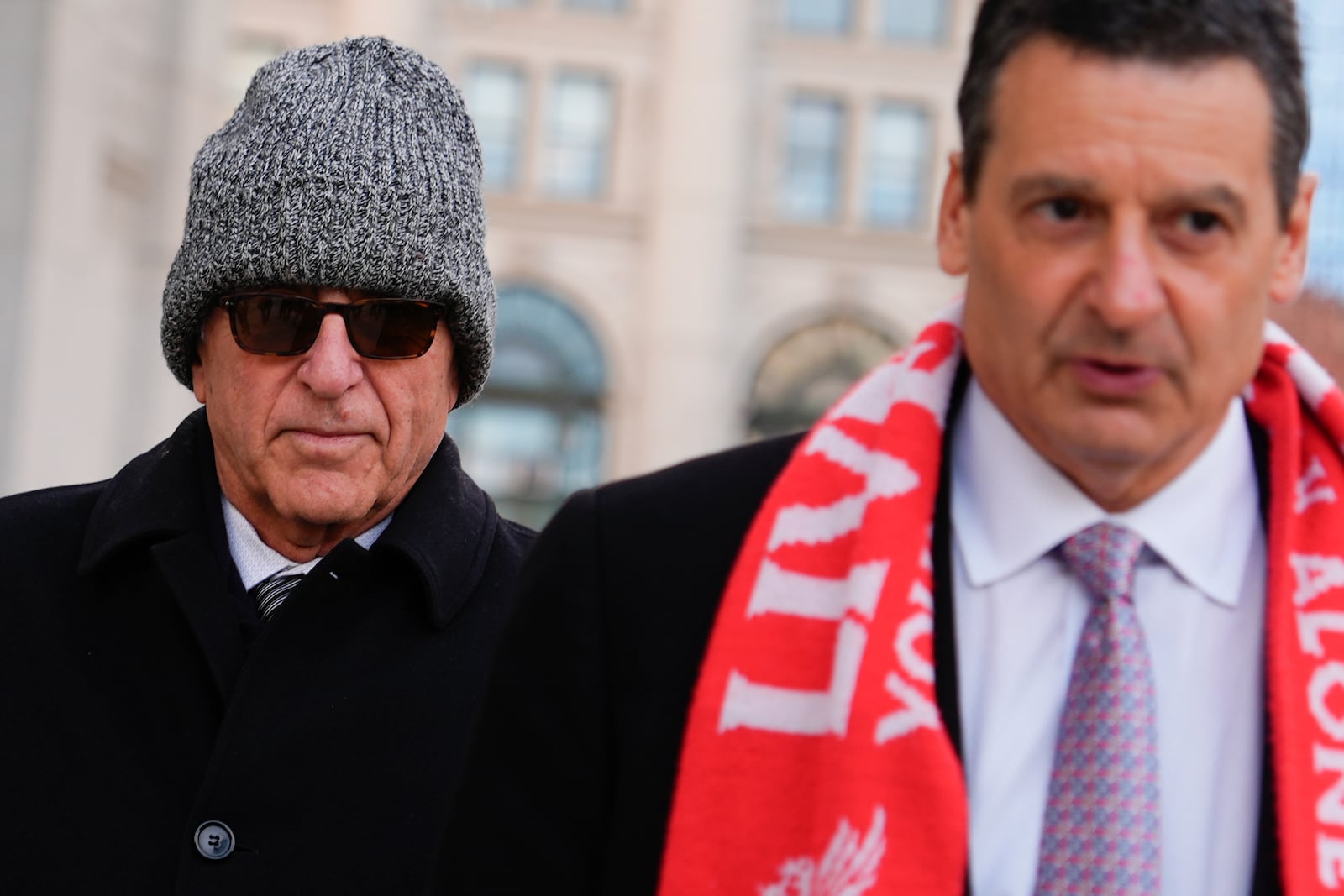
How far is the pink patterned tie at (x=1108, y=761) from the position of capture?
2.01m

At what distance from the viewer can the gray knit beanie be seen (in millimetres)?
3117

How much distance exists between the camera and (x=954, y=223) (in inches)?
89.2

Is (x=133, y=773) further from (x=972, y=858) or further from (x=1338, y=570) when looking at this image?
(x=1338, y=570)

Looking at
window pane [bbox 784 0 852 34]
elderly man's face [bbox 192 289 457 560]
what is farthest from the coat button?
window pane [bbox 784 0 852 34]

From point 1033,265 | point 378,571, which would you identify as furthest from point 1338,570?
point 378,571

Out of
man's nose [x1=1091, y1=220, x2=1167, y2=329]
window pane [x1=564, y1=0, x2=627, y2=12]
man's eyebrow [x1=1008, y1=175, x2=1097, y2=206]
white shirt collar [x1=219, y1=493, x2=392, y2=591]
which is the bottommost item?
white shirt collar [x1=219, y1=493, x2=392, y2=591]

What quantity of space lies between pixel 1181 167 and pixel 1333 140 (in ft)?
147

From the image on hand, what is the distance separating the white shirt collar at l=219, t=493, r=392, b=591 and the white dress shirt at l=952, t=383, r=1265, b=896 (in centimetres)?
129

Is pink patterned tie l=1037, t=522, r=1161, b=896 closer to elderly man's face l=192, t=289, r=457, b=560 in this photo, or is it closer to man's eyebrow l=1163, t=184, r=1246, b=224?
man's eyebrow l=1163, t=184, r=1246, b=224

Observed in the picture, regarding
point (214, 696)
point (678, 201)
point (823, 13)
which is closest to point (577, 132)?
point (678, 201)

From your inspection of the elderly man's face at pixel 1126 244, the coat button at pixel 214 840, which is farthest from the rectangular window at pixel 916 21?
the elderly man's face at pixel 1126 244

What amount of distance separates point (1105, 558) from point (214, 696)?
4.99 feet

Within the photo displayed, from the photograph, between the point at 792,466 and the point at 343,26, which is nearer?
the point at 792,466

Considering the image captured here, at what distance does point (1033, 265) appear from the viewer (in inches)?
81.0
